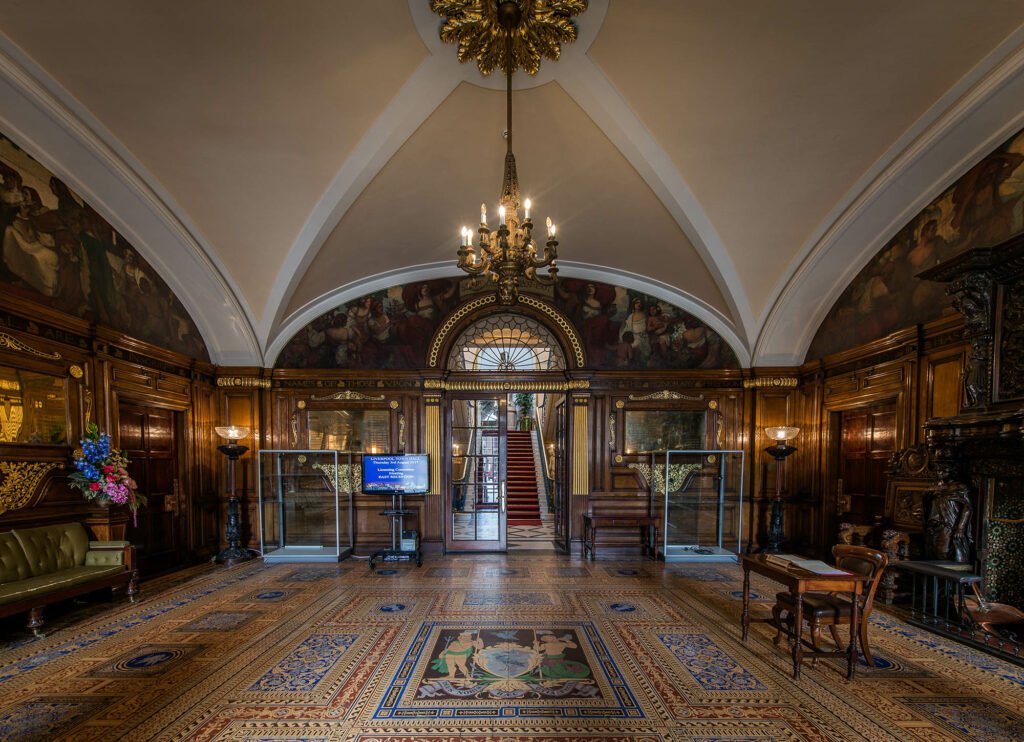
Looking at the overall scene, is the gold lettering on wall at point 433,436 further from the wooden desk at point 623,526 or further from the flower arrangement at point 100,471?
the flower arrangement at point 100,471

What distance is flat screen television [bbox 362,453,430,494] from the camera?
8.09m

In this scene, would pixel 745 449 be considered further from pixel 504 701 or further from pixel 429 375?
pixel 504 701

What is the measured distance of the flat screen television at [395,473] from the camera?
8094 mm

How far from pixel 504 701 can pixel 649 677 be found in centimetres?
121

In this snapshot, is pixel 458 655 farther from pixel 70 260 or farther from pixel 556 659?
pixel 70 260

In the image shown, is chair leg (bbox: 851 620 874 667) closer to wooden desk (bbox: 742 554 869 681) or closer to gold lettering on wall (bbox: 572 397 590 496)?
wooden desk (bbox: 742 554 869 681)

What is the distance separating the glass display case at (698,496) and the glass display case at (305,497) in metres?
5.18

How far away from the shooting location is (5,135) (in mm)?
4871

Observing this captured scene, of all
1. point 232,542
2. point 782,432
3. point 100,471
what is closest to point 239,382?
point 232,542

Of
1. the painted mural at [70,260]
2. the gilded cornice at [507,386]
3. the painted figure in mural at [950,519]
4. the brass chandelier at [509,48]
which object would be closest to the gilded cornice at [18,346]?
the painted mural at [70,260]

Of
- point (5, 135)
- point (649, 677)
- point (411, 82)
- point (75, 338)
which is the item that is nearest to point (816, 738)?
point (649, 677)

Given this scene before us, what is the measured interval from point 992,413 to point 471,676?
5160 mm

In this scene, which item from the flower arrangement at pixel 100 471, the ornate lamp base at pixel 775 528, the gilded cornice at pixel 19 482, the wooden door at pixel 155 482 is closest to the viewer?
the gilded cornice at pixel 19 482

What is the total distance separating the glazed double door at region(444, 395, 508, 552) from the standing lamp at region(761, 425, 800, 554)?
4330 mm
